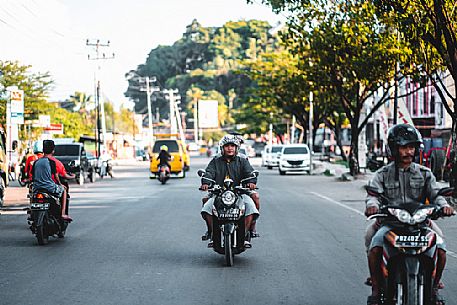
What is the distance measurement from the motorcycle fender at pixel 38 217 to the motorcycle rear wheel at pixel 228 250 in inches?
146

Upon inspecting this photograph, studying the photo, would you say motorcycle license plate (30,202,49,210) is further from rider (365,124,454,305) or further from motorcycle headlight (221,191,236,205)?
rider (365,124,454,305)

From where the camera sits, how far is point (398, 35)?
1203 inches

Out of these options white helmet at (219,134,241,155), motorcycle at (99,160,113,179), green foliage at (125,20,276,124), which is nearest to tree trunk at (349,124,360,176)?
motorcycle at (99,160,113,179)

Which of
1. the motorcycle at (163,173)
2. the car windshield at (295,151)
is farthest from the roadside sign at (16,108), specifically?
the car windshield at (295,151)

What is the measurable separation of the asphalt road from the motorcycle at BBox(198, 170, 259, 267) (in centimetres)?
25

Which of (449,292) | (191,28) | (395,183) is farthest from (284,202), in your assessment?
(191,28)

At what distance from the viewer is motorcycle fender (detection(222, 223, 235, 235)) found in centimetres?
1001

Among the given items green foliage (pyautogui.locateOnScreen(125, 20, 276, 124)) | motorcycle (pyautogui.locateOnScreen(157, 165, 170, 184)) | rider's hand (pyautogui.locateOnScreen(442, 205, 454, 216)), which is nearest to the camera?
rider's hand (pyautogui.locateOnScreen(442, 205, 454, 216))

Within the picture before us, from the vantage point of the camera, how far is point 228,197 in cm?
1012

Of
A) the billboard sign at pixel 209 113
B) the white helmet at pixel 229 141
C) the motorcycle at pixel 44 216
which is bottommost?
the motorcycle at pixel 44 216

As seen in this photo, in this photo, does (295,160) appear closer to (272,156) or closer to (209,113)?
(272,156)

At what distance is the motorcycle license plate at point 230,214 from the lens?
1006 centimetres

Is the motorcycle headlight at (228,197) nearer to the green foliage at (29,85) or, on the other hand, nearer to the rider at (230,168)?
the rider at (230,168)

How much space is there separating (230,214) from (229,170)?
89 centimetres
